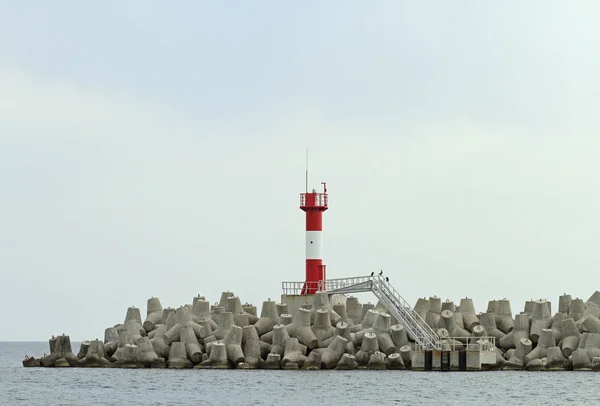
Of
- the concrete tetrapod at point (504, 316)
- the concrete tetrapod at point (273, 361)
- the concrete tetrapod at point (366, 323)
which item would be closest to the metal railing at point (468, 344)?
the concrete tetrapod at point (504, 316)

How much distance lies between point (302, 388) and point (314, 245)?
10298mm

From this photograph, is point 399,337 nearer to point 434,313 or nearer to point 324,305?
point 434,313

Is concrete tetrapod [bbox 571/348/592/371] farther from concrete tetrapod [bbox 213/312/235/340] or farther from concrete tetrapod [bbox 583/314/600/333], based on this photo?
concrete tetrapod [bbox 213/312/235/340]

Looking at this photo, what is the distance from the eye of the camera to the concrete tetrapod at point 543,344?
4281 cm

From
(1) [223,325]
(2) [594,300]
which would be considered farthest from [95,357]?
(2) [594,300]

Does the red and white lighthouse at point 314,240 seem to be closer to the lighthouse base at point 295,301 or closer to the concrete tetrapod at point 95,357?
the lighthouse base at point 295,301

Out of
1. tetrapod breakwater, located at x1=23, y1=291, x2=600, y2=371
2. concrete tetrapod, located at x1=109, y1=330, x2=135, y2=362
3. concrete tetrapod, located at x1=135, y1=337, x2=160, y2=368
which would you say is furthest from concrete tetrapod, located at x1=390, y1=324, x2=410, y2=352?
concrete tetrapod, located at x1=109, y1=330, x2=135, y2=362

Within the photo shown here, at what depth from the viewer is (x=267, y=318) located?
1820 inches

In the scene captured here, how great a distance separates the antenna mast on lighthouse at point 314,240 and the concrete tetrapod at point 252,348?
484cm

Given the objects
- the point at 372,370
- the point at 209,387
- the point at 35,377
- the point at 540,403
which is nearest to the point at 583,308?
the point at 372,370

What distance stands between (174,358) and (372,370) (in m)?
6.88

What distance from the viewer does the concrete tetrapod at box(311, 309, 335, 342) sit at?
4453 cm

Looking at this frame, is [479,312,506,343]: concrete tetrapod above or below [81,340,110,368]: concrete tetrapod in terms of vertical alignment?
above

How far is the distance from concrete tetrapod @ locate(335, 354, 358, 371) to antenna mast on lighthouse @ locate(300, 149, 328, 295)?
20.0 feet
